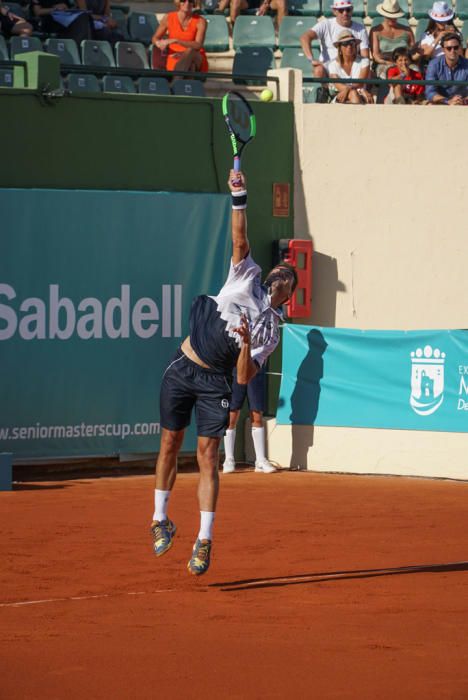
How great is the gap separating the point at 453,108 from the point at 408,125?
597mm

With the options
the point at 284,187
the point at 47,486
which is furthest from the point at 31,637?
the point at 284,187

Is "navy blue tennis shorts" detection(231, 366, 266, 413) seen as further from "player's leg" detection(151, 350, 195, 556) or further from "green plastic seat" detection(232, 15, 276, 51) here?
"player's leg" detection(151, 350, 195, 556)

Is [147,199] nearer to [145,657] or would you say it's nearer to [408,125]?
[408,125]

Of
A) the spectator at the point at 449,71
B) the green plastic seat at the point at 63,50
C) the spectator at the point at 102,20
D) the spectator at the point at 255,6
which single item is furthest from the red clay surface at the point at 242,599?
the spectator at the point at 255,6

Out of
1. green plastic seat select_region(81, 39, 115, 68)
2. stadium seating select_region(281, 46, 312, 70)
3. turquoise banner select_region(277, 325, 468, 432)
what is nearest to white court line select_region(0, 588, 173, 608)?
turquoise banner select_region(277, 325, 468, 432)

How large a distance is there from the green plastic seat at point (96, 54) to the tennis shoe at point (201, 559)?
9267 mm

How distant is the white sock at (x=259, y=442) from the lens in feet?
48.5

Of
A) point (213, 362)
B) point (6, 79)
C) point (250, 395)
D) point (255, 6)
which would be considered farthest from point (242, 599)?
point (255, 6)

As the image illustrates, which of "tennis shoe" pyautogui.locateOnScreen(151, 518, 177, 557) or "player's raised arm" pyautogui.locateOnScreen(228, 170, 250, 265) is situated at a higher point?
"player's raised arm" pyautogui.locateOnScreen(228, 170, 250, 265)

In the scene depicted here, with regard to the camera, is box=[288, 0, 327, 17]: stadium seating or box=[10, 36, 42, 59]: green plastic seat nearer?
box=[10, 36, 42, 59]: green plastic seat

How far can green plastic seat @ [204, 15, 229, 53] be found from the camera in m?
18.4

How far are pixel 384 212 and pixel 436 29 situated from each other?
342 centimetres

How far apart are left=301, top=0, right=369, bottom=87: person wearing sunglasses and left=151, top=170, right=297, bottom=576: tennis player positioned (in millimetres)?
8773

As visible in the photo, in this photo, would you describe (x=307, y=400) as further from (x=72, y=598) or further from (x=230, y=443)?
(x=72, y=598)
